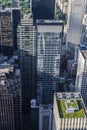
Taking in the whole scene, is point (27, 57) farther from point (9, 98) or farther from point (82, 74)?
point (9, 98)

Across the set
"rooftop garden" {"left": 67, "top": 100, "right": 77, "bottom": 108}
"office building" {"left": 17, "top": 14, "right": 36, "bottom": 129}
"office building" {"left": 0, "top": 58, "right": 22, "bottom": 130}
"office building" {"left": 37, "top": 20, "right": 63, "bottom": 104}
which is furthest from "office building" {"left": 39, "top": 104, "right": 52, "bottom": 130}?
"rooftop garden" {"left": 67, "top": 100, "right": 77, "bottom": 108}

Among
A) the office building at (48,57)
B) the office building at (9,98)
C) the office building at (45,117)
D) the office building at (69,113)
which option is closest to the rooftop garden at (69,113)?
the office building at (69,113)

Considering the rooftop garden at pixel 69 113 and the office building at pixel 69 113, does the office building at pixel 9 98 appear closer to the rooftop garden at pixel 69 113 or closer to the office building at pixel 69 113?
the office building at pixel 69 113

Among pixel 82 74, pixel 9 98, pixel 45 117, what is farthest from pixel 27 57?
pixel 45 117

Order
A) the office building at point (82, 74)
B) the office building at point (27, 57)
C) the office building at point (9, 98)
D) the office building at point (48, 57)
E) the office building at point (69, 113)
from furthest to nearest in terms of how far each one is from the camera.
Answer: the office building at point (27, 57), the office building at point (48, 57), the office building at point (82, 74), the office building at point (9, 98), the office building at point (69, 113)

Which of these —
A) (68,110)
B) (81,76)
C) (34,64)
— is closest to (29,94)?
(34,64)

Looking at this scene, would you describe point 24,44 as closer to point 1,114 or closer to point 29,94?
point 29,94

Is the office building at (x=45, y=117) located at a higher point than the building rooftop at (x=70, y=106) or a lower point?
lower

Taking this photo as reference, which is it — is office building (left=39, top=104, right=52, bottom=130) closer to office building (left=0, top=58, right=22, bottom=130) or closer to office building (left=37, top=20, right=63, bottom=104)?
office building (left=0, top=58, right=22, bottom=130)
